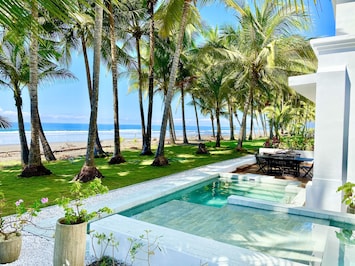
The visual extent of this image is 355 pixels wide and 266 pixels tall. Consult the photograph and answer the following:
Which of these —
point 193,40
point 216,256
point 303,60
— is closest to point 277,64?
point 303,60

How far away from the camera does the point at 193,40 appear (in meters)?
21.9

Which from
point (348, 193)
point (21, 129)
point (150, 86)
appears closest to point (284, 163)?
point (348, 193)

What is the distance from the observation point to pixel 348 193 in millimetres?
5113

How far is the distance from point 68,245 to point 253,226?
11.6 ft

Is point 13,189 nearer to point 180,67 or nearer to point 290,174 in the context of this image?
point 290,174

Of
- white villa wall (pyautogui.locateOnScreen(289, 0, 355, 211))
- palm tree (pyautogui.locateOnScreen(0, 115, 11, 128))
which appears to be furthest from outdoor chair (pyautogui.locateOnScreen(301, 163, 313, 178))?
palm tree (pyautogui.locateOnScreen(0, 115, 11, 128))

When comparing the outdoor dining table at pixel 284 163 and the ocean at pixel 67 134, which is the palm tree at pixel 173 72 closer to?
the outdoor dining table at pixel 284 163

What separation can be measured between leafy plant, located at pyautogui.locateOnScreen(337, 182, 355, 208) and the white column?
0.75 feet

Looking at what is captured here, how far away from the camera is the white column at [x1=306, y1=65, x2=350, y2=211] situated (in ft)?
17.8

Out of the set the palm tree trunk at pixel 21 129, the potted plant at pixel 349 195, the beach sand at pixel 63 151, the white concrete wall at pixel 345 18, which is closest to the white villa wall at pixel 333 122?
the potted plant at pixel 349 195

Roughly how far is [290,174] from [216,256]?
27.4ft

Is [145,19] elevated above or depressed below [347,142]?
above

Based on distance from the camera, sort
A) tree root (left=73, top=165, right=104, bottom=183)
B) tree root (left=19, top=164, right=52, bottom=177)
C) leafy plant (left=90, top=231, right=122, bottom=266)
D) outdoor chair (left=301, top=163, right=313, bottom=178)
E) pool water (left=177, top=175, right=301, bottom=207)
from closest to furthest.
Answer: leafy plant (left=90, top=231, right=122, bottom=266) → pool water (left=177, top=175, right=301, bottom=207) → tree root (left=73, top=165, right=104, bottom=183) → tree root (left=19, top=164, right=52, bottom=177) → outdoor chair (left=301, top=163, right=313, bottom=178)

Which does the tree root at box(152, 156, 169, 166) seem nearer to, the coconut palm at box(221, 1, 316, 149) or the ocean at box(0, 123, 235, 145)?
the coconut palm at box(221, 1, 316, 149)
